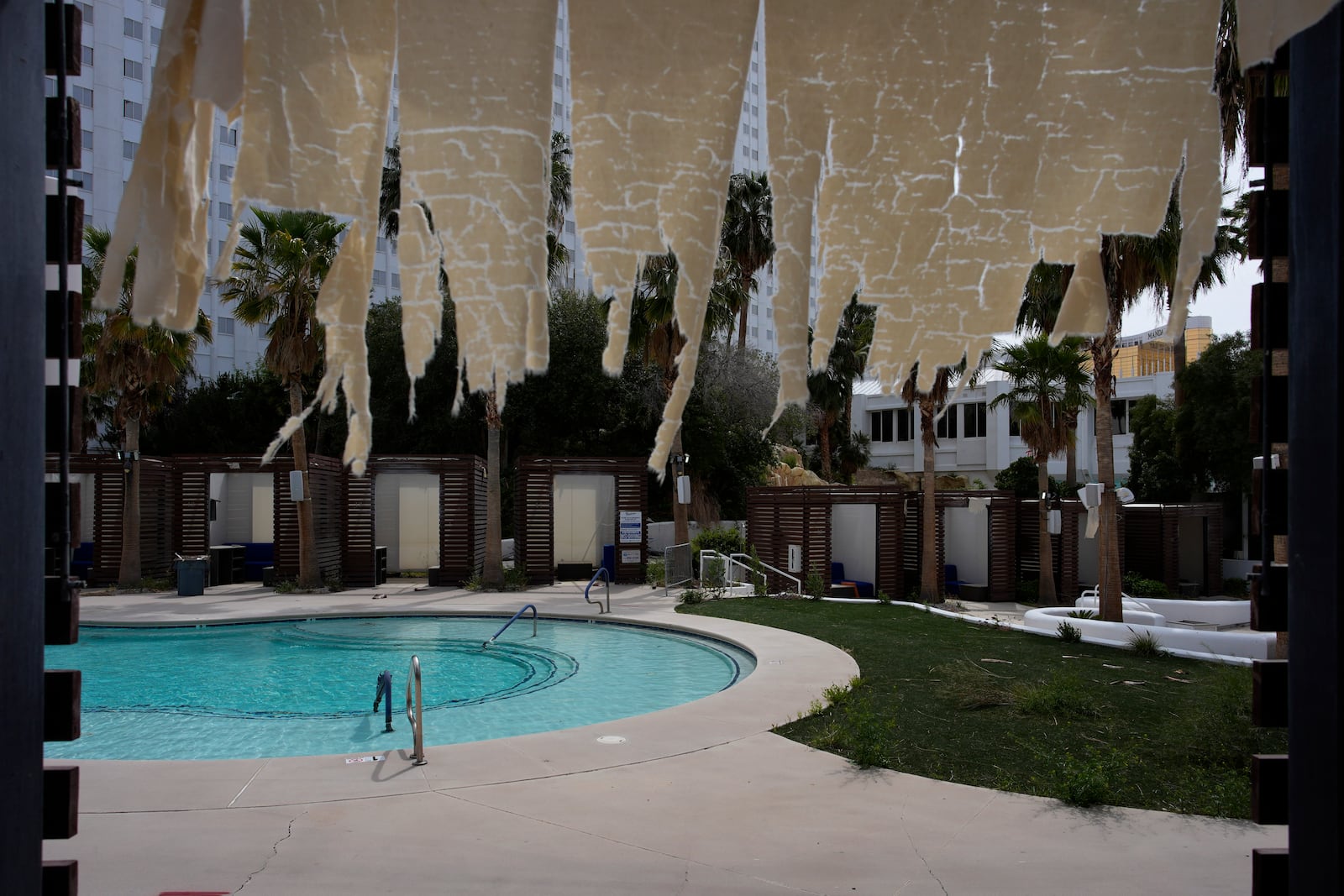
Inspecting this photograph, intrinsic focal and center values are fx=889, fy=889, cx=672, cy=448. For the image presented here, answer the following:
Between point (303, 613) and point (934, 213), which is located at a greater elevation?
point (934, 213)

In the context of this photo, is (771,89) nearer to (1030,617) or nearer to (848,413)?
(1030,617)

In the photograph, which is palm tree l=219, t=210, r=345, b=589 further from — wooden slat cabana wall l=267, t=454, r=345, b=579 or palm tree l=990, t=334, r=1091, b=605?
palm tree l=990, t=334, r=1091, b=605

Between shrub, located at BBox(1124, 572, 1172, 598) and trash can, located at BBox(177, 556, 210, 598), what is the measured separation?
69.2 feet

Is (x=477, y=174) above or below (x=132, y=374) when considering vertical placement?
below

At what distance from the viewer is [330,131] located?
176 cm

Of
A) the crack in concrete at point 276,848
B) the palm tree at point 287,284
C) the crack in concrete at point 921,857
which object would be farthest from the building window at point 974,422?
the crack in concrete at point 276,848

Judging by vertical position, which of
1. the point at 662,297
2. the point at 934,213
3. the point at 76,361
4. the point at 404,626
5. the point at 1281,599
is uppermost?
the point at 662,297

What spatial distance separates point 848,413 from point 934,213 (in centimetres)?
3326

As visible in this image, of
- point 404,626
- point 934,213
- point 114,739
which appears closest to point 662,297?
point 404,626

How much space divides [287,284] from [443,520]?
6.39m

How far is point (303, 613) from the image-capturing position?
1630 cm

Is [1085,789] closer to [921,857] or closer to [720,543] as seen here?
[921,857]

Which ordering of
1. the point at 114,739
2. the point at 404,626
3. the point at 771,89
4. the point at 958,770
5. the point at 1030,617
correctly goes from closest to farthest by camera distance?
the point at 771,89, the point at 958,770, the point at 114,739, the point at 1030,617, the point at 404,626

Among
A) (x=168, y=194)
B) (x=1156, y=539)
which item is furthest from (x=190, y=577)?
(x=1156, y=539)
